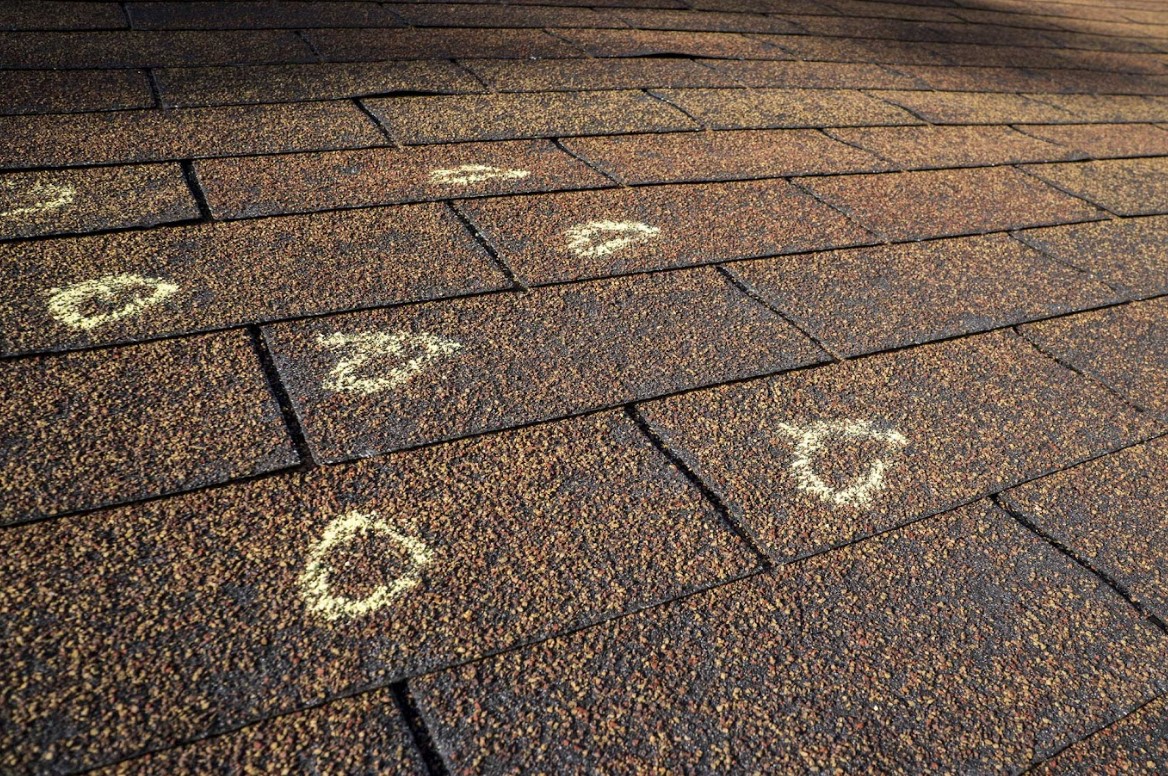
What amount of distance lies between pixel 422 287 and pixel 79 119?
5.76ft

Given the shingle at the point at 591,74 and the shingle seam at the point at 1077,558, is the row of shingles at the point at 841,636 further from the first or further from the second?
the shingle at the point at 591,74

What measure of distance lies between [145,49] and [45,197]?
162 cm

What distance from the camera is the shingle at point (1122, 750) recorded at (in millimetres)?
1624

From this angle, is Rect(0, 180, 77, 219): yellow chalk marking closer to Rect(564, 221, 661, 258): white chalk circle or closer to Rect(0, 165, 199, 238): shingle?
Rect(0, 165, 199, 238): shingle

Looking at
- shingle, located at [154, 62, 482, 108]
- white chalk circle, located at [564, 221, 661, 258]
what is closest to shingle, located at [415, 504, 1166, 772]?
white chalk circle, located at [564, 221, 661, 258]

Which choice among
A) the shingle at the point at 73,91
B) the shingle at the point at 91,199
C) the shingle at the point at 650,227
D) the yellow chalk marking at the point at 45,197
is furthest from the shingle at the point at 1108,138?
the yellow chalk marking at the point at 45,197

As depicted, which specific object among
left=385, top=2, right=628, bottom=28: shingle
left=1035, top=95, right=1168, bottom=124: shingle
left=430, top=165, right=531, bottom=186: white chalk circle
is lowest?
left=1035, top=95, right=1168, bottom=124: shingle

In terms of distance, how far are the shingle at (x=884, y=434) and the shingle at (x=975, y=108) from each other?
2583 mm

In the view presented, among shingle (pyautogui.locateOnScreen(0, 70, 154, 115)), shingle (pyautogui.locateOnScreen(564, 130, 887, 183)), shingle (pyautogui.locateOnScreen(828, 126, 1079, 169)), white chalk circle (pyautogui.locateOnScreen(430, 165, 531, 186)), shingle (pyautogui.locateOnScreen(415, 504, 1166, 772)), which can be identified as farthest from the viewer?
shingle (pyautogui.locateOnScreen(828, 126, 1079, 169))

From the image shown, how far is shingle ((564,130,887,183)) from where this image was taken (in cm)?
372

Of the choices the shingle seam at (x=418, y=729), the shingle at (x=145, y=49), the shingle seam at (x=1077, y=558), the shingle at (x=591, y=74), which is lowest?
the shingle seam at (x=1077, y=558)

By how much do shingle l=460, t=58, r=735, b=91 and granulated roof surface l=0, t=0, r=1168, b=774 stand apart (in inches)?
9.4

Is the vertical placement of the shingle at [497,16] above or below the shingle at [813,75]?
above

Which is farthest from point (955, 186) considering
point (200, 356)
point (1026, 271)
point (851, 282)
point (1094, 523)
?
point (200, 356)
